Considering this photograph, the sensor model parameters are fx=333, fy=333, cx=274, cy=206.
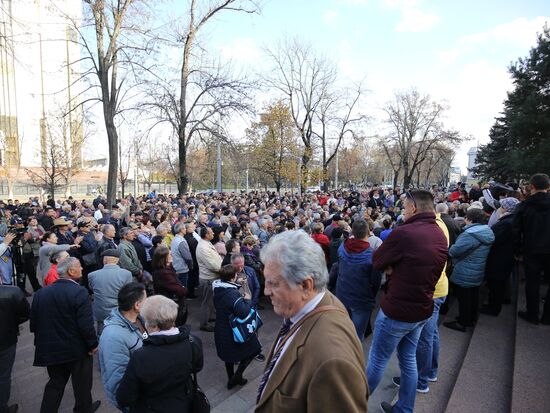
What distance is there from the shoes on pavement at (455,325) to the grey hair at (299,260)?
4.54 meters

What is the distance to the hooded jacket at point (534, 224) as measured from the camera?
4461 mm

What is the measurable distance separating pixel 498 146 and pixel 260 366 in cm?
3205

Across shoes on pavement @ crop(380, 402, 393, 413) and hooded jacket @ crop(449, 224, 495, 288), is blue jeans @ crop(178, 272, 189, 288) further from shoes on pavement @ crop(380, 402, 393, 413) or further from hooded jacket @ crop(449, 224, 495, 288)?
hooded jacket @ crop(449, 224, 495, 288)

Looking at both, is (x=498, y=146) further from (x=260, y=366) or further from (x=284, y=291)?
(x=284, y=291)

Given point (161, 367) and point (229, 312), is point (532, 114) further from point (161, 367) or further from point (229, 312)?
point (161, 367)

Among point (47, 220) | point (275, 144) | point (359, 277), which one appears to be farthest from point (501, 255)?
point (275, 144)

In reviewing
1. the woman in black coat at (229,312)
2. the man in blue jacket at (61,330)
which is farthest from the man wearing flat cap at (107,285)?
the woman in black coat at (229,312)

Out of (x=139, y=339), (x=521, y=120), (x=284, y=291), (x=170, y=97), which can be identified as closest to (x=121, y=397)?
(x=139, y=339)

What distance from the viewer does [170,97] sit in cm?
1664

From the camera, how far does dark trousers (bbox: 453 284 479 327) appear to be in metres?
4.95

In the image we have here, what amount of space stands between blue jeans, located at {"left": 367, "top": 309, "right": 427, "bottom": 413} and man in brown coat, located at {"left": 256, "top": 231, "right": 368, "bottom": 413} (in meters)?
1.69

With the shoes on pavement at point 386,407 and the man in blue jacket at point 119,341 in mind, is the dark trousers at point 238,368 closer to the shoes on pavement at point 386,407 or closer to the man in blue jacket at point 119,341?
the man in blue jacket at point 119,341

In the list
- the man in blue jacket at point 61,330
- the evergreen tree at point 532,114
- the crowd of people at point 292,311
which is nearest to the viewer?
the crowd of people at point 292,311

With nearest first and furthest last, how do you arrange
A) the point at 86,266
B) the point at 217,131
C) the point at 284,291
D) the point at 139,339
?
the point at 284,291
the point at 139,339
the point at 86,266
the point at 217,131
